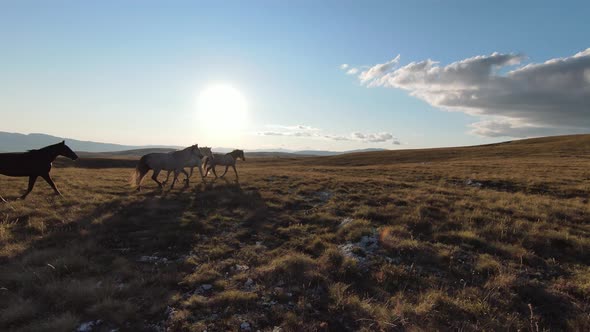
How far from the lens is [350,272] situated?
25.2ft

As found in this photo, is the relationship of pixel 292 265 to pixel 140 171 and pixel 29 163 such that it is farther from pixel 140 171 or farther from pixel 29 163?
pixel 140 171

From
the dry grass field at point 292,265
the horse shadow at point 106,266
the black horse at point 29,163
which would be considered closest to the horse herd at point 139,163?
the black horse at point 29,163

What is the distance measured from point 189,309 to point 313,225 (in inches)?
245

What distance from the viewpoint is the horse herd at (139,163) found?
13336 mm

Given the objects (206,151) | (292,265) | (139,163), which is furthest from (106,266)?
(206,151)

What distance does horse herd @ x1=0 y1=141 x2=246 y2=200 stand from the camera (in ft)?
43.8

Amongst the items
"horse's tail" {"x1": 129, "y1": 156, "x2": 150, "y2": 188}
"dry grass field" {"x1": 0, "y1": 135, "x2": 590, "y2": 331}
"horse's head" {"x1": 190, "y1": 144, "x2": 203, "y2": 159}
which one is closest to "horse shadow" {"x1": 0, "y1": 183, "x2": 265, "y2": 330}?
"dry grass field" {"x1": 0, "y1": 135, "x2": 590, "y2": 331}

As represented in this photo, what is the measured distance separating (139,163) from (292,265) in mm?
13941

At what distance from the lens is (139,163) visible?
1827 centimetres

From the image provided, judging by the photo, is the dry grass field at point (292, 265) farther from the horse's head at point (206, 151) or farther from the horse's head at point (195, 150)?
the horse's head at point (206, 151)

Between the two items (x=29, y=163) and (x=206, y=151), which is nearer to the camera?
(x=29, y=163)

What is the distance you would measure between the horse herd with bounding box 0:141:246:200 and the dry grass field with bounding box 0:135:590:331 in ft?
4.39

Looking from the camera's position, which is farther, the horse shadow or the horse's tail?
the horse's tail

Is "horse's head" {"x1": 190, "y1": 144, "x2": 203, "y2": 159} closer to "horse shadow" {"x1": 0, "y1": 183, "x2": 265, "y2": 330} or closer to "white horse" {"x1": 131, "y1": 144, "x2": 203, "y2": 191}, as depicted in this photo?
"white horse" {"x1": 131, "y1": 144, "x2": 203, "y2": 191}
